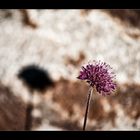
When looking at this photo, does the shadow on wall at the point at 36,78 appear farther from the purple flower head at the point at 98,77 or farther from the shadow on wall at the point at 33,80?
the purple flower head at the point at 98,77

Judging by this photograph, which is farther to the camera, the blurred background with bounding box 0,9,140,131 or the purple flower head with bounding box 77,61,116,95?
the blurred background with bounding box 0,9,140,131

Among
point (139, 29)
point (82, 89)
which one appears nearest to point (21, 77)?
point (82, 89)
